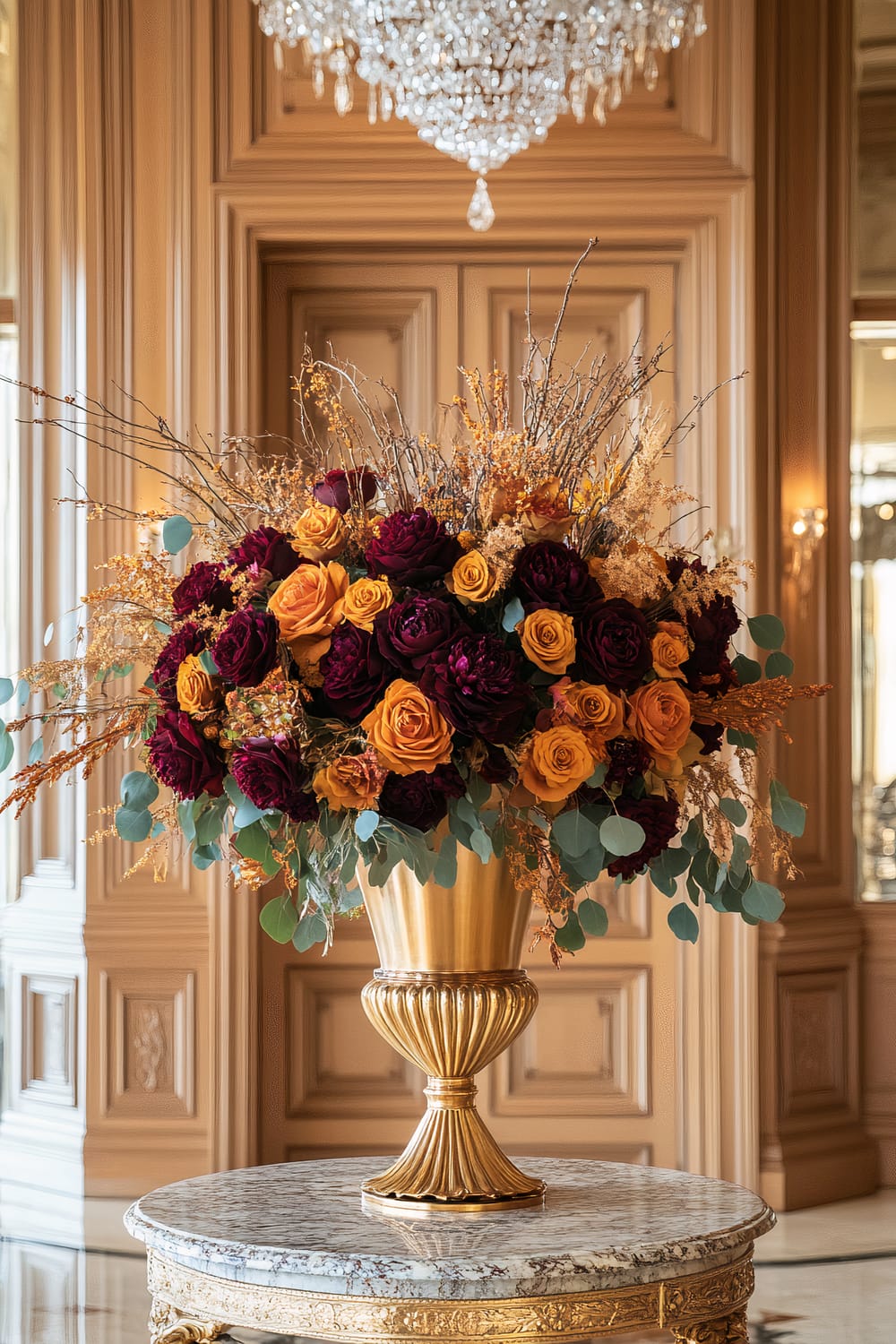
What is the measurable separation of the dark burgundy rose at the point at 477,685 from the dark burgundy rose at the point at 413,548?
0.09 m

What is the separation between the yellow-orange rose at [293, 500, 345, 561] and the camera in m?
1.61

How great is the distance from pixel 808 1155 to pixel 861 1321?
3.88 ft

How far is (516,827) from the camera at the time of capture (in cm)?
162

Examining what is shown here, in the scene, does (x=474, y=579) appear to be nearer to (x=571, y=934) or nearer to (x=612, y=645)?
(x=612, y=645)

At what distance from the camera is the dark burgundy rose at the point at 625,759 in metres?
1.58

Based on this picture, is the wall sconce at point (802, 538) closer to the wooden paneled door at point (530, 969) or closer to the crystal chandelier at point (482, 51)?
the wooden paneled door at point (530, 969)

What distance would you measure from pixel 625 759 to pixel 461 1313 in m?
0.56

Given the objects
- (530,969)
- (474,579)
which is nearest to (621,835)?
(474,579)

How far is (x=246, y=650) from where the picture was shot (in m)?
1.54

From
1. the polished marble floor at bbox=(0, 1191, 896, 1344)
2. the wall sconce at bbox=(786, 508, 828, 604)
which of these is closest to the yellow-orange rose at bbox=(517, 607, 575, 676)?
the polished marble floor at bbox=(0, 1191, 896, 1344)

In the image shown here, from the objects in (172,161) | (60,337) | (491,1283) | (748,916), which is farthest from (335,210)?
(491,1283)

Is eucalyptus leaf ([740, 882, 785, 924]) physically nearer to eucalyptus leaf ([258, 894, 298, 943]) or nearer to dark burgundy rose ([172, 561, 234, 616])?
eucalyptus leaf ([258, 894, 298, 943])

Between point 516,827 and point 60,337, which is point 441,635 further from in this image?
point 60,337

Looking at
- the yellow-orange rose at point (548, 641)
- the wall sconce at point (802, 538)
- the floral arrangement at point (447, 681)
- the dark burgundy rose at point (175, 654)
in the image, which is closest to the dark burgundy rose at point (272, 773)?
the floral arrangement at point (447, 681)
